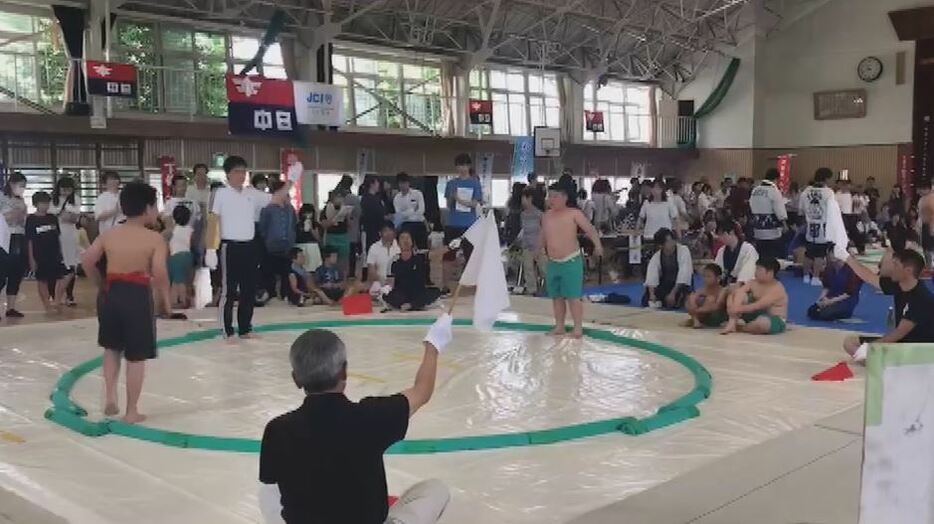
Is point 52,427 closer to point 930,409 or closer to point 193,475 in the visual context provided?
point 193,475

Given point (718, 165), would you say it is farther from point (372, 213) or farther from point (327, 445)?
point (327, 445)

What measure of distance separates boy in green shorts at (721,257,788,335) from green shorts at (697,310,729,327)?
199 millimetres

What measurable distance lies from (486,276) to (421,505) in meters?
0.78

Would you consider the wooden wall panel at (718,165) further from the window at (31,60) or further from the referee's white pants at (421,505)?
the referee's white pants at (421,505)

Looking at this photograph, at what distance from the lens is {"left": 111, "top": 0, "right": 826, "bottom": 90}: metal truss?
1617 centimetres

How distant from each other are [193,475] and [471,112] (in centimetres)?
1537

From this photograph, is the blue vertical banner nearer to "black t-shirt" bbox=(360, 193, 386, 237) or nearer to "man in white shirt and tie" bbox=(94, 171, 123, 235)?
"black t-shirt" bbox=(360, 193, 386, 237)

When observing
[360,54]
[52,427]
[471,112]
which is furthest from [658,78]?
[52,427]

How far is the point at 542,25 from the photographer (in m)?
20.0

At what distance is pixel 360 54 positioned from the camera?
18.0 meters

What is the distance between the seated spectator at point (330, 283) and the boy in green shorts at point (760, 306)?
3872 mm

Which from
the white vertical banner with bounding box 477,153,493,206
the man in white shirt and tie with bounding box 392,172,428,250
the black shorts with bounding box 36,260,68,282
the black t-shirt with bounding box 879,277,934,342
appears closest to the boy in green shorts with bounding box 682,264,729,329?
the black t-shirt with bounding box 879,277,934,342

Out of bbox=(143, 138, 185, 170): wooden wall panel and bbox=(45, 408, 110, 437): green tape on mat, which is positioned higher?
→ bbox=(143, 138, 185, 170): wooden wall panel

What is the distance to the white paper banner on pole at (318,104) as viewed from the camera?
14.2m
